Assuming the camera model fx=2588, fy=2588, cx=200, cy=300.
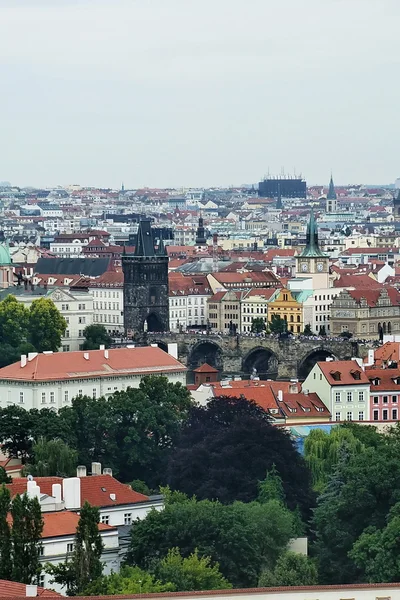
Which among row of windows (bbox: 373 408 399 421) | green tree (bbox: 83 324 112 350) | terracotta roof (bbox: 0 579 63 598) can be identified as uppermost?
terracotta roof (bbox: 0 579 63 598)

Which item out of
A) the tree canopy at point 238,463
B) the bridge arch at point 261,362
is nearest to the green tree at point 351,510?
the tree canopy at point 238,463

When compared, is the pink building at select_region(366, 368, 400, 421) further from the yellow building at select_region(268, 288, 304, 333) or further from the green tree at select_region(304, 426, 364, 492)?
the yellow building at select_region(268, 288, 304, 333)

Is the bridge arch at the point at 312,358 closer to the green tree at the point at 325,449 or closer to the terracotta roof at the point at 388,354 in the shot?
the terracotta roof at the point at 388,354

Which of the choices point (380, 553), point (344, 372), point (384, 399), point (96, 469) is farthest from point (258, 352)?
point (380, 553)

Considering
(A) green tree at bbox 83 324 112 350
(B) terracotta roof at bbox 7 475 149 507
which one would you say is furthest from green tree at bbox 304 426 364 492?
(A) green tree at bbox 83 324 112 350

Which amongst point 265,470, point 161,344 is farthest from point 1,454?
point 161,344

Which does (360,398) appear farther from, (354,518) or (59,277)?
(59,277)

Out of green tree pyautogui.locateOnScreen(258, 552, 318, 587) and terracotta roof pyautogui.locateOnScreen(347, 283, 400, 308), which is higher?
green tree pyautogui.locateOnScreen(258, 552, 318, 587)
